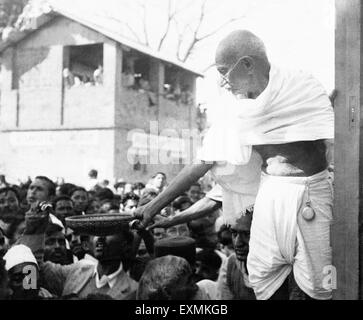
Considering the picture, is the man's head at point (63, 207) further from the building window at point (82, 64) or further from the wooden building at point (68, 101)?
the building window at point (82, 64)

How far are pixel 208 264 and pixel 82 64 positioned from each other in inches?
340

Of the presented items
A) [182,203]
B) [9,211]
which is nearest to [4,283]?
[9,211]

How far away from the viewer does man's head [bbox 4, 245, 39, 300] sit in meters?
2.53

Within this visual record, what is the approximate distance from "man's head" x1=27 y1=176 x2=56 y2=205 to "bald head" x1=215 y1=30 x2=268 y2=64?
2.16 meters

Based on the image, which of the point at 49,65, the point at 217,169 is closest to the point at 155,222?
the point at 217,169

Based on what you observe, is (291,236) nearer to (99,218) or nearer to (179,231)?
(99,218)

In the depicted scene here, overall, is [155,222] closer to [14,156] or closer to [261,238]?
[261,238]

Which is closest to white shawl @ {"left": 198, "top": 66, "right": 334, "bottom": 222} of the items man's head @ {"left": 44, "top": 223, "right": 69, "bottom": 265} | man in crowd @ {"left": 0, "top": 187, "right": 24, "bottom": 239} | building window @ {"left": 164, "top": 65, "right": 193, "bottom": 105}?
man's head @ {"left": 44, "top": 223, "right": 69, "bottom": 265}

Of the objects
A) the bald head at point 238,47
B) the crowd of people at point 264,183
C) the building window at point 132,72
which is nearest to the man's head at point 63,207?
the crowd of people at point 264,183

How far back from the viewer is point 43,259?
293 centimetres

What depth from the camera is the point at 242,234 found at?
2188 millimetres

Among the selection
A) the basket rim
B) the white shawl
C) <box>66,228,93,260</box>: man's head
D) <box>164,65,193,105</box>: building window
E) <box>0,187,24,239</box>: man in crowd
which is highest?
<box>164,65,193,105</box>: building window

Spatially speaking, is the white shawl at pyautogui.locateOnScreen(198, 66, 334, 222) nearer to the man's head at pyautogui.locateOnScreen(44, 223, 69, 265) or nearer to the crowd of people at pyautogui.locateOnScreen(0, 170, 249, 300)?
the crowd of people at pyautogui.locateOnScreen(0, 170, 249, 300)

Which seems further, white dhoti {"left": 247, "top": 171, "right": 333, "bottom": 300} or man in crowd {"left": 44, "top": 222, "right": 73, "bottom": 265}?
man in crowd {"left": 44, "top": 222, "right": 73, "bottom": 265}
